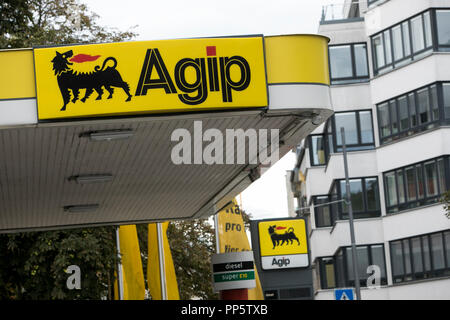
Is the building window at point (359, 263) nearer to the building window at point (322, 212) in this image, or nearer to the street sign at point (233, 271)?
the building window at point (322, 212)

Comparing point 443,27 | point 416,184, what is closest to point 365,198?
point 416,184

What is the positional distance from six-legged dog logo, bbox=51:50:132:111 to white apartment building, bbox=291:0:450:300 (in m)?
33.2

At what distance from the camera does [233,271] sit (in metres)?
16.3

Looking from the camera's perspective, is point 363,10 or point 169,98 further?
point 363,10

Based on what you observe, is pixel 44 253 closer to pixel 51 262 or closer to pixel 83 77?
pixel 51 262

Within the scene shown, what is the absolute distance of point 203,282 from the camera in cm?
4062

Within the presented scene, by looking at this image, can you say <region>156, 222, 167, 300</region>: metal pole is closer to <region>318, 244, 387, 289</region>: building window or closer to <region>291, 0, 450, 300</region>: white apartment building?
<region>291, 0, 450, 300</region>: white apartment building

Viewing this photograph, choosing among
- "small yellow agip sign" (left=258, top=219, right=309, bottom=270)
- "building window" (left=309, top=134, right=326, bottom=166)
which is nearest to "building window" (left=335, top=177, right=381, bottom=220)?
"small yellow agip sign" (left=258, top=219, right=309, bottom=270)

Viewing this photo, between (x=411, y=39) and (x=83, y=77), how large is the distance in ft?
119

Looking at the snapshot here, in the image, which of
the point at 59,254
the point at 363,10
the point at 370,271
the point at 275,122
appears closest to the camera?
the point at 275,122
